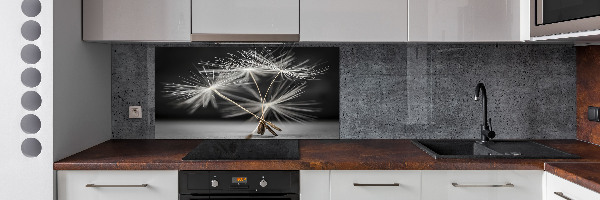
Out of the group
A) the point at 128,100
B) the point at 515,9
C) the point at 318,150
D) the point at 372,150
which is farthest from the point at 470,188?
the point at 128,100

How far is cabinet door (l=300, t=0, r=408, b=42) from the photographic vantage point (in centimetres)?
234

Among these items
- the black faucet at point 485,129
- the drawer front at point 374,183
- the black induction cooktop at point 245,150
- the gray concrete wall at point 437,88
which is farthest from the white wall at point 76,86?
the black faucet at point 485,129

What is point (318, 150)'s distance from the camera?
236 cm

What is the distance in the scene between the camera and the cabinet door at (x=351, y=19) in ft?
7.66

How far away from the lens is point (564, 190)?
1.90m

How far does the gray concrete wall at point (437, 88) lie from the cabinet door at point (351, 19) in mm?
383

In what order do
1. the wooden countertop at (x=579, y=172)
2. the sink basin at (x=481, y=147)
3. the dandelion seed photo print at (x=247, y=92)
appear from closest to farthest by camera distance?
the wooden countertop at (x=579, y=172) < the sink basin at (x=481, y=147) < the dandelion seed photo print at (x=247, y=92)

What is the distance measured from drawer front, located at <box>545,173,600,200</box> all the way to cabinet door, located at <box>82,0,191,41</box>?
1.72m

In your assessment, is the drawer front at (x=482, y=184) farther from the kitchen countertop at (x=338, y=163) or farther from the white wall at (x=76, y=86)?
the white wall at (x=76, y=86)

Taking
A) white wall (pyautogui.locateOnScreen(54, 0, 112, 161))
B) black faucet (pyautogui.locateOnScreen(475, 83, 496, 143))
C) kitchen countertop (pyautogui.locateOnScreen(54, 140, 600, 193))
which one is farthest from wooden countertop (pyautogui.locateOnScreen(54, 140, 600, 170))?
black faucet (pyautogui.locateOnScreen(475, 83, 496, 143))
